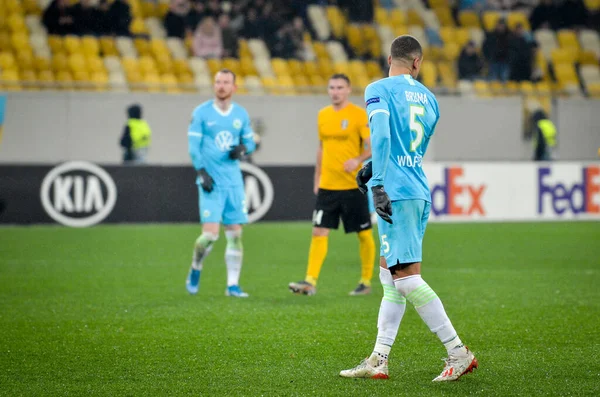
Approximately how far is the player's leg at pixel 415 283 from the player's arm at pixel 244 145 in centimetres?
408

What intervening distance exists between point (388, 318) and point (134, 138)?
13138mm

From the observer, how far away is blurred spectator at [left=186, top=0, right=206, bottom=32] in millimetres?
20750

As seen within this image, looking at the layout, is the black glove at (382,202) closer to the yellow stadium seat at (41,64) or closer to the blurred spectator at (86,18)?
the yellow stadium seat at (41,64)

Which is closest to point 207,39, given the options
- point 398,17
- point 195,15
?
point 195,15

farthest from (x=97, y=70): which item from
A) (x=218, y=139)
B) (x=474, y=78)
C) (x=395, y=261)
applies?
(x=395, y=261)

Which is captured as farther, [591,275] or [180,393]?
[591,275]

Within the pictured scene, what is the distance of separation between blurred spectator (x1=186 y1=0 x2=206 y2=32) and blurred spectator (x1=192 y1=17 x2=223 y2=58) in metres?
0.12

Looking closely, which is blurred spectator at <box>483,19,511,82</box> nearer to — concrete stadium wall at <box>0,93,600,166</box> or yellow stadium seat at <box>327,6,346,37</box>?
concrete stadium wall at <box>0,93,600,166</box>

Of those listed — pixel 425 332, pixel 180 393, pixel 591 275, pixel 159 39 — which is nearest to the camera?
pixel 180 393

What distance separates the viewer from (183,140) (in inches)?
746

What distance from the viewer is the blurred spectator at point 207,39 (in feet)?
68.0

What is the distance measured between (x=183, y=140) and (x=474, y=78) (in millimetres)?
6972

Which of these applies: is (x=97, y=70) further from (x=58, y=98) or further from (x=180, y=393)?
(x=180, y=393)

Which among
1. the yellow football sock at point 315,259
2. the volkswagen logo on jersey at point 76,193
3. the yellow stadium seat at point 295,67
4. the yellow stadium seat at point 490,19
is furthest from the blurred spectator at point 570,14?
the yellow football sock at point 315,259
